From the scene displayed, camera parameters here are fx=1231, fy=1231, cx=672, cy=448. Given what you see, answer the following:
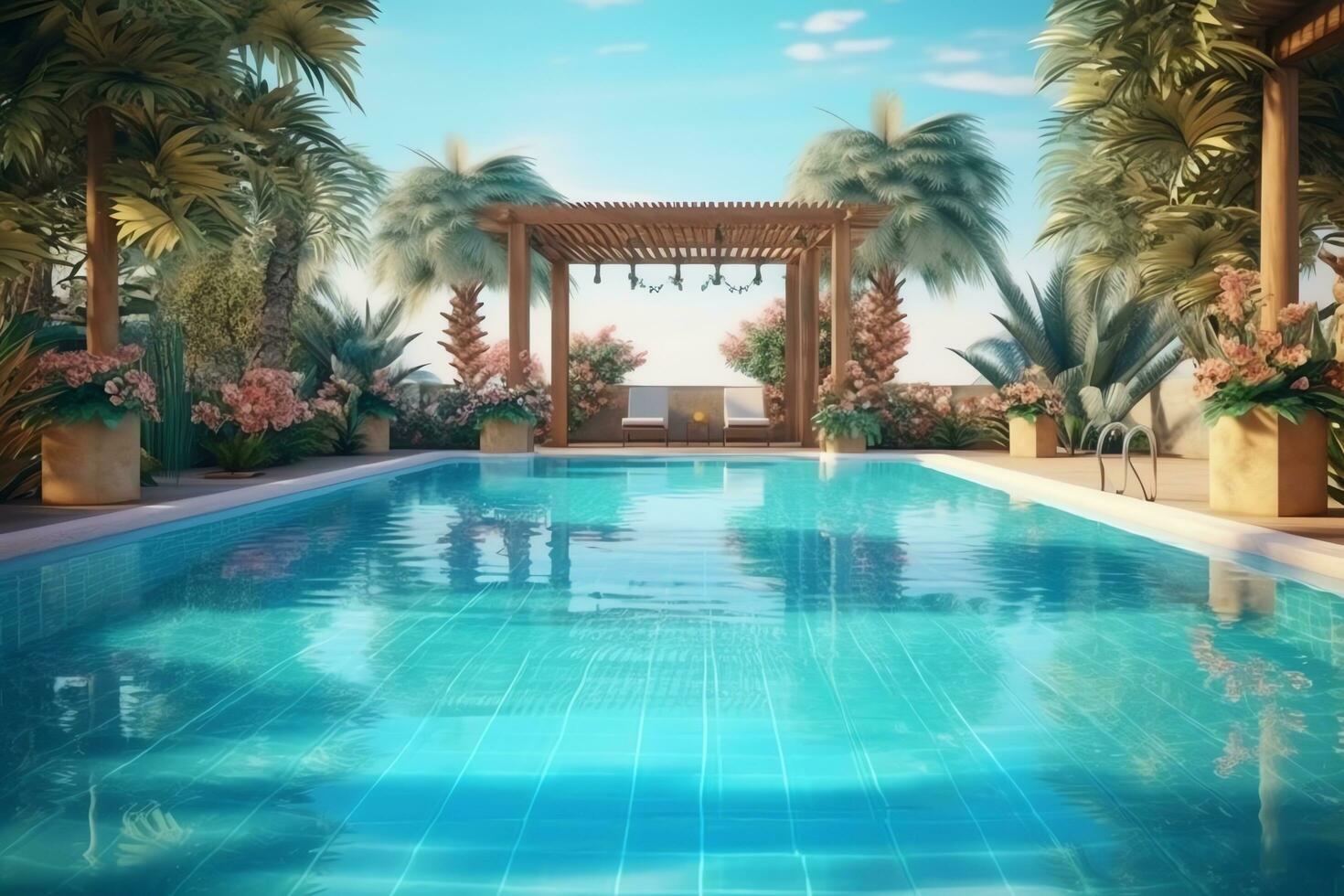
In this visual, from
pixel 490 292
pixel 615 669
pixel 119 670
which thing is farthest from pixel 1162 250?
pixel 490 292

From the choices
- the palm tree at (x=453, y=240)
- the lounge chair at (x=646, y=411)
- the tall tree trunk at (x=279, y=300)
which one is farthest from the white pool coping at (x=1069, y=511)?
the palm tree at (x=453, y=240)

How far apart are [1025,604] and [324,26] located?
7.98m

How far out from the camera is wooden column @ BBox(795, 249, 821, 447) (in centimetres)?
1984

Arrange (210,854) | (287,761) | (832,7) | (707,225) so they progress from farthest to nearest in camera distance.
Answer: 1. (832,7)
2. (707,225)
3. (287,761)
4. (210,854)

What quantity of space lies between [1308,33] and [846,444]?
9342mm

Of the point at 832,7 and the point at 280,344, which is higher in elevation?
the point at 832,7

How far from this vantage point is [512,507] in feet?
34.4

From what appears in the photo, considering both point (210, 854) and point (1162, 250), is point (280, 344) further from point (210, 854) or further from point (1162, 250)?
point (210, 854)

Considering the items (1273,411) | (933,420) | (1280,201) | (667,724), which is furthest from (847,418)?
(667,724)

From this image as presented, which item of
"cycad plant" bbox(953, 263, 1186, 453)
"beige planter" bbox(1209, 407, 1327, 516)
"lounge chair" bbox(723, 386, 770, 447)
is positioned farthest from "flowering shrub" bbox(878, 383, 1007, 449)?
"beige planter" bbox(1209, 407, 1327, 516)

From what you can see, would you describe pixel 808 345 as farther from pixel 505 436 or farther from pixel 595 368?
pixel 505 436

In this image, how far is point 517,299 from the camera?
18.4 meters

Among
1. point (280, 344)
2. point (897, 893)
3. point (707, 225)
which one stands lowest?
point (897, 893)

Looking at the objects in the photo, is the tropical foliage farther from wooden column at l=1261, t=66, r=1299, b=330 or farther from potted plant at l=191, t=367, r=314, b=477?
potted plant at l=191, t=367, r=314, b=477
